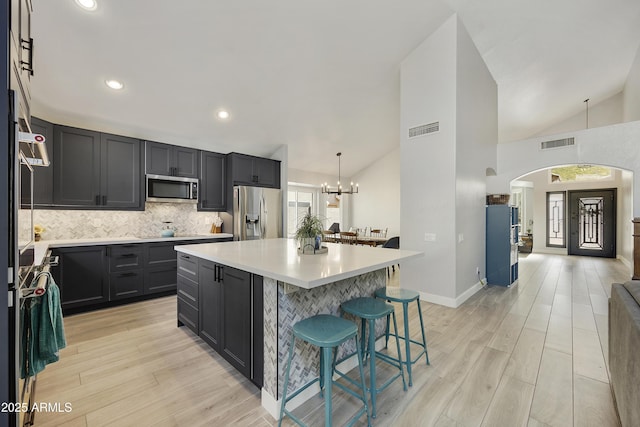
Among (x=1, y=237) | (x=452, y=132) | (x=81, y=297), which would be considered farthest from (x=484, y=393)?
(x=81, y=297)

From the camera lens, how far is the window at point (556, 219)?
852 centimetres

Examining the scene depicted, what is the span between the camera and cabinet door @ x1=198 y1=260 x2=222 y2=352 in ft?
7.30

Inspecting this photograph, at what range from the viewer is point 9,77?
0.95m

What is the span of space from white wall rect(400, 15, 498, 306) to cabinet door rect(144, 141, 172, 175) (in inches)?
149

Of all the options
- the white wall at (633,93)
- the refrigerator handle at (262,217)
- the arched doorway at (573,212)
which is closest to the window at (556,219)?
the arched doorway at (573,212)

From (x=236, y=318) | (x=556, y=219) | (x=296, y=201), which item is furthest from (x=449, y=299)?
(x=556, y=219)

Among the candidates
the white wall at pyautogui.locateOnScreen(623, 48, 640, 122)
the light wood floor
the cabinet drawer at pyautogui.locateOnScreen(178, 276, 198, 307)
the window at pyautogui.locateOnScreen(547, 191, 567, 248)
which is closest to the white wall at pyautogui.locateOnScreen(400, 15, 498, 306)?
the light wood floor

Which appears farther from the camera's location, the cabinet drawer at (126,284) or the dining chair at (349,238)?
the dining chair at (349,238)

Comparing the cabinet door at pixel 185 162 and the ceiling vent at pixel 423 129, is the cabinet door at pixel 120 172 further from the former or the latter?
the ceiling vent at pixel 423 129

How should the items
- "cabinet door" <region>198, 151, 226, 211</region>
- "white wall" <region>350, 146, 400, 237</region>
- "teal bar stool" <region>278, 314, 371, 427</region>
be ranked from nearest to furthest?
"teal bar stool" <region>278, 314, 371, 427</region>, "cabinet door" <region>198, 151, 226, 211</region>, "white wall" <region>350, 146, 400, 237</region>

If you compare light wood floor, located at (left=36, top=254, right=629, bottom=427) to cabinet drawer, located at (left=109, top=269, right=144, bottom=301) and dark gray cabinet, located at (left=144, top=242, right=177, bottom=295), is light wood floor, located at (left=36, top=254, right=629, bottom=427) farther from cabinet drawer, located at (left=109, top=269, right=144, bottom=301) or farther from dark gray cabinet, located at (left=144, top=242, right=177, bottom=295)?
dark gray cabinet, located at (left=144, top=242, right=177, bottom=295)

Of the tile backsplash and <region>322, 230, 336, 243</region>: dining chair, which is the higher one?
the tile backsplash

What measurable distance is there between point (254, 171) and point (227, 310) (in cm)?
368

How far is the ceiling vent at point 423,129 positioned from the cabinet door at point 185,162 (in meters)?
3.65
